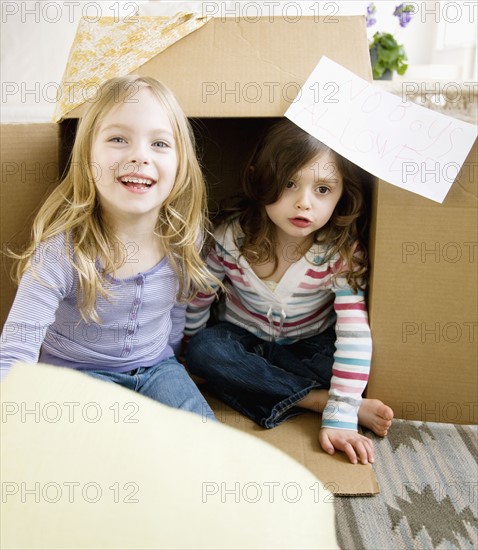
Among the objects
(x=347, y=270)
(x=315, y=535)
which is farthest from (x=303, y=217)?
(x=315, y=535)

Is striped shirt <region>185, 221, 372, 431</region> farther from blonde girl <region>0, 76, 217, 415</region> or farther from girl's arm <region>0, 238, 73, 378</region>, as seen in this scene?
girl's arm <region>0, 238, 73, 378</region>

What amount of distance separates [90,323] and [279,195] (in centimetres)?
31

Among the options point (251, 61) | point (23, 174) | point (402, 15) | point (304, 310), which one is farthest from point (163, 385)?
point (402, 15)

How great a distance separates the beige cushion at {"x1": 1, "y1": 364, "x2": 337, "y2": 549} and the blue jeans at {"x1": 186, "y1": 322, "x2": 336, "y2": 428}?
2.04ft

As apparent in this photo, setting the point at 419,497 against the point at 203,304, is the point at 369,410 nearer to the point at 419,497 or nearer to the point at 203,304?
the point at 419,497

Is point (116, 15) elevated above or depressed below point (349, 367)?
above

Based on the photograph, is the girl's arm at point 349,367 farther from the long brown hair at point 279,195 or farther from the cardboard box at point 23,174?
the cardboard box at point 23,174

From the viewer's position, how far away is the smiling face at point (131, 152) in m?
0.81

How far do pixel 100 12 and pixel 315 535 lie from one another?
1679mm

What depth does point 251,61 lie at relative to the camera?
86 centimetres

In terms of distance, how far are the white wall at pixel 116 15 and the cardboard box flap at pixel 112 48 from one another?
0.21 meters

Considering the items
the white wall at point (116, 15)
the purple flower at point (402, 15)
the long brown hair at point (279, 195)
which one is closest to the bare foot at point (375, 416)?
the long brown hair at point (279, 195)

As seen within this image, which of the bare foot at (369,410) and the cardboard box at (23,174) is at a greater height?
the cardboard box at (23,174)

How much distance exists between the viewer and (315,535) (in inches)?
11.2
